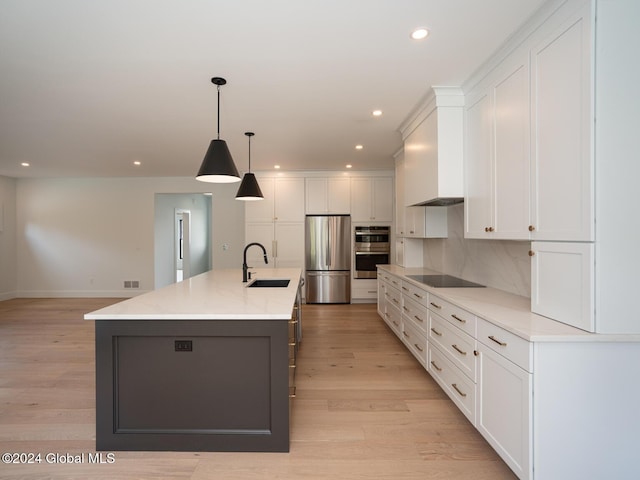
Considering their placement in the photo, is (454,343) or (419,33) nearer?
(419,33)

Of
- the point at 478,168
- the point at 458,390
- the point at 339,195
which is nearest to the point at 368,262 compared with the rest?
the point at 339,195

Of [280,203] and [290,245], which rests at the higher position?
[280,203]

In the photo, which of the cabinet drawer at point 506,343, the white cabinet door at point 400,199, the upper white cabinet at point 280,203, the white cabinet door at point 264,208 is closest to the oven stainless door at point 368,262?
the white cabinet door at point 400,199

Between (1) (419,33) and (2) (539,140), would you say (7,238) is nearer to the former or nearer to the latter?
(1) (419,33)

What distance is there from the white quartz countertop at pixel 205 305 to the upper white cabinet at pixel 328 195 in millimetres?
3591

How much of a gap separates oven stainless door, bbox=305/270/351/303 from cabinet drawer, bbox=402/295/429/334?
2.52 m

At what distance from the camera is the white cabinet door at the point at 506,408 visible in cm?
156

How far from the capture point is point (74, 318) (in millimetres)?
5238

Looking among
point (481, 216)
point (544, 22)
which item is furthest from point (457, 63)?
point (481, 216)

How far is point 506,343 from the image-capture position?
1707 mm

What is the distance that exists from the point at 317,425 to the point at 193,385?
869 millimetres

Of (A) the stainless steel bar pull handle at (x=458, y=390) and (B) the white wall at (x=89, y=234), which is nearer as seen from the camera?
(A) the stainless steel bar pull handle at (x=458, y=390)

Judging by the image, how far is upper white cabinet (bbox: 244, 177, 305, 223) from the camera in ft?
20.5

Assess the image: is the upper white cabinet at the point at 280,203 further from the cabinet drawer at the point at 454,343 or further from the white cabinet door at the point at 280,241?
the cabinet drawer at the point at 454,343
